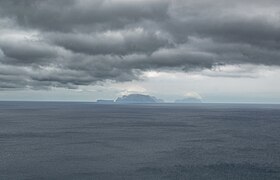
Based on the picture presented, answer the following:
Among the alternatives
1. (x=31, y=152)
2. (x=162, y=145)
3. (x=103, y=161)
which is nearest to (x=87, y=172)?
(x=103, y=161)

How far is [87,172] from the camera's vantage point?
62750 millimetres

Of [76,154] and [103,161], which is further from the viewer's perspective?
[76,154]

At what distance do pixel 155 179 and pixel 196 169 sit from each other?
11895 mm

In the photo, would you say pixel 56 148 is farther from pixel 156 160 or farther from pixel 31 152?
pixel 156 160

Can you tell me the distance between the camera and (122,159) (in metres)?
75.6

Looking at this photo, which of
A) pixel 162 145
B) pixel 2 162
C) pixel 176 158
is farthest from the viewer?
pixel 162 145

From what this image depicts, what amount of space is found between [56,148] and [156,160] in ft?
116

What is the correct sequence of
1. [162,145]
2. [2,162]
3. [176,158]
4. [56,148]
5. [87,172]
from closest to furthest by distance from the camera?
[87,172] < [2,162] < [176,158] < [56,148] < [162,145]

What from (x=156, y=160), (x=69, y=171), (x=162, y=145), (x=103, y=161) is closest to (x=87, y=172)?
(x=69, y=171)

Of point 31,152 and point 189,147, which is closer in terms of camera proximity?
point 31,152

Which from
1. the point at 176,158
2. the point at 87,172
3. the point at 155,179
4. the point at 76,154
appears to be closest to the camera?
the point at 155,179

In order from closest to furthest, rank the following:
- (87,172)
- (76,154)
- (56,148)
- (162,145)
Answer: (87,172) → (76,154) → (56,148) → (162,145)

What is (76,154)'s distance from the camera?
83.0 meters

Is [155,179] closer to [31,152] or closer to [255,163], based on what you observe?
[255,163]
